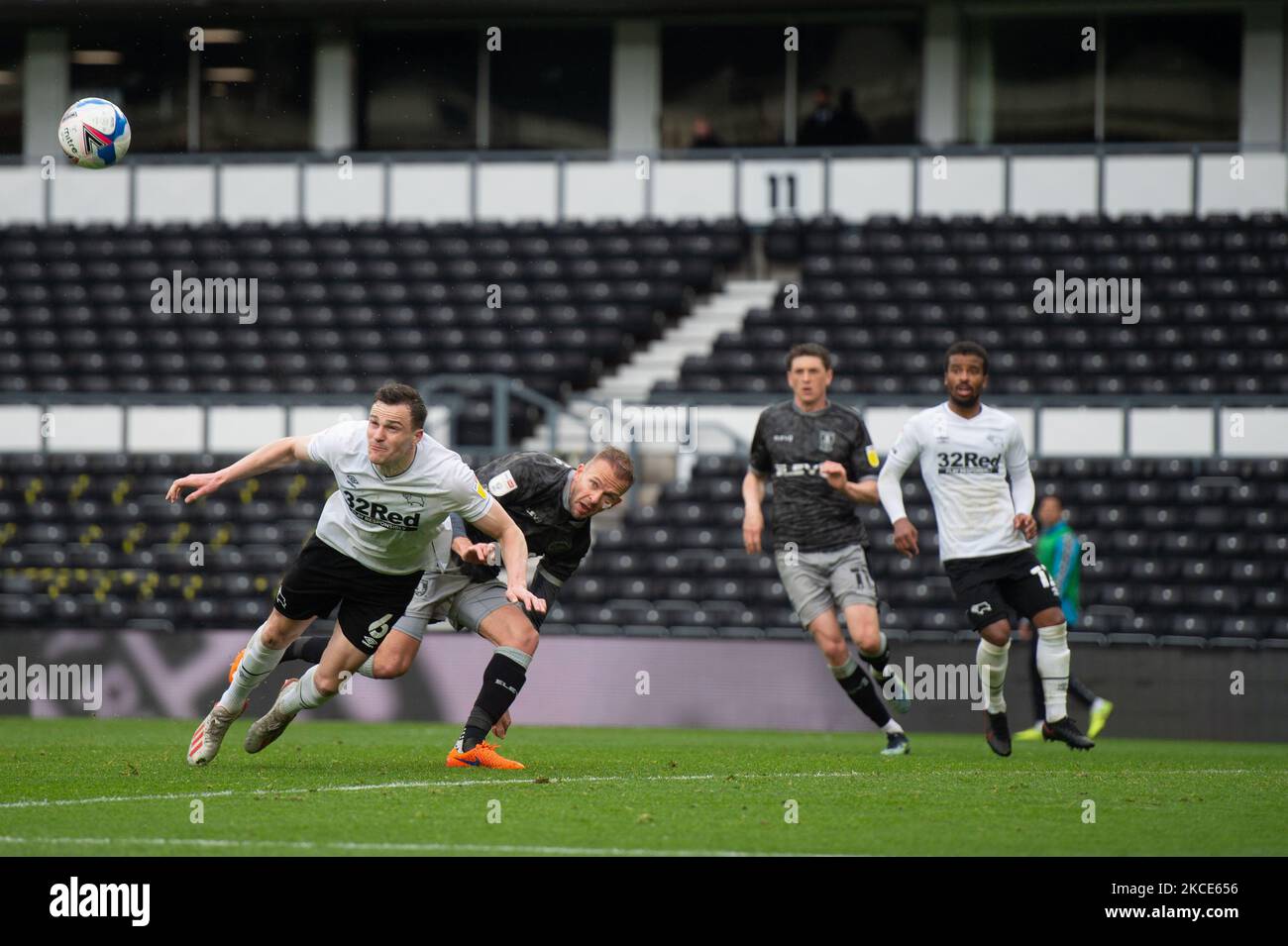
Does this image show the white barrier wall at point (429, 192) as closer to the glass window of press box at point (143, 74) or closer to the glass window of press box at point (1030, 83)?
the glass window of press box at point (143, 74)

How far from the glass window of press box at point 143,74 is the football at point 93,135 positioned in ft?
40.5

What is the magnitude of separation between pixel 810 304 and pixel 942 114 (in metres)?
4.79

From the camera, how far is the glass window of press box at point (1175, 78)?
74.7 feet

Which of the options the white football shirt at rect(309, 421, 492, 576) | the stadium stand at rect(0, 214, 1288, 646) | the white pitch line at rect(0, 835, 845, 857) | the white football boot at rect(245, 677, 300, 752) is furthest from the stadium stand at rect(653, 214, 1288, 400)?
the white pitch line at rect(0, 835, 845, 857)

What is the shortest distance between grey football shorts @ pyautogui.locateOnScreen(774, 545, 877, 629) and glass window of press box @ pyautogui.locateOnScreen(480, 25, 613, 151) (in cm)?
1484

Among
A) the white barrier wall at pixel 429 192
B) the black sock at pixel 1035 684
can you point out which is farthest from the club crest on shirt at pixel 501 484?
the white barrier wall at pixel 429 192

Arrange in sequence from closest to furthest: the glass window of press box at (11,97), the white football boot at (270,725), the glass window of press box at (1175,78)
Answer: the white football boot at (270,725)
the glass window of press box at (1175,78)
the glass window of press box at (11,97)

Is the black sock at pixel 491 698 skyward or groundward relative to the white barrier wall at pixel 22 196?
groundward

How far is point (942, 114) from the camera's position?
23.3 m

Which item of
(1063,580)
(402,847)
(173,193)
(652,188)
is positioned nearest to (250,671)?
(402,847)

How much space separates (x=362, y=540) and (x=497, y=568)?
992mm

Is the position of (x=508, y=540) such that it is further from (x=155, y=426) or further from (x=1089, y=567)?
(x=155, y=426)

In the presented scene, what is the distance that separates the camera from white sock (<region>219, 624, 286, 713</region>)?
332 inches
